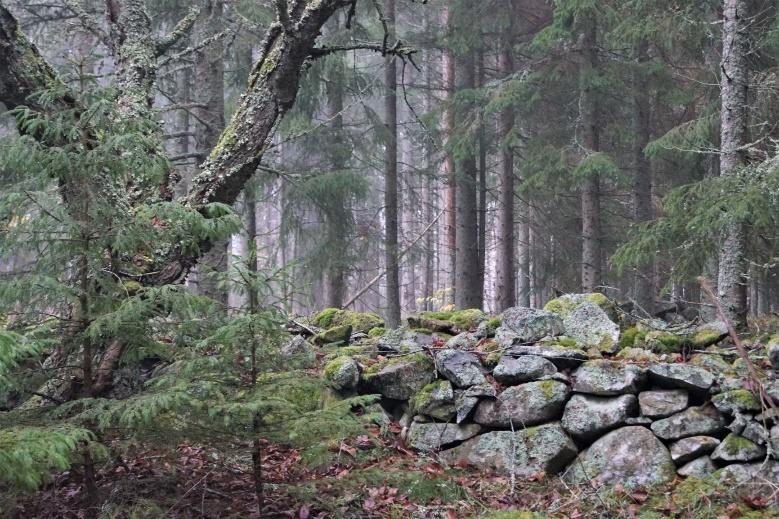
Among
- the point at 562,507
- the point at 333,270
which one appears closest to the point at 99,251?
the point at 562,507

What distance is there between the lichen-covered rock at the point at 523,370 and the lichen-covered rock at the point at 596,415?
0.41 meters

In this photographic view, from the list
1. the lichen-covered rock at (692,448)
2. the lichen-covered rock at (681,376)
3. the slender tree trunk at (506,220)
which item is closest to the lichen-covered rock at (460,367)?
the lichen-covered rock at (681,376)

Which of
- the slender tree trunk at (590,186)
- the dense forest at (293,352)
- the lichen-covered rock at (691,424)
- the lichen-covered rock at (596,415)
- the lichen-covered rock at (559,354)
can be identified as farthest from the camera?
the slender tree trunk at (590,186)

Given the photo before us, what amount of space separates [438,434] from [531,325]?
149 cm

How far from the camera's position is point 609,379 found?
532cm

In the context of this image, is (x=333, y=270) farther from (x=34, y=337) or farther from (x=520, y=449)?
(x=34, y=337)

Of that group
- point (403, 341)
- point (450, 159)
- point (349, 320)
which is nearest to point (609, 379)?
point (403, 341)

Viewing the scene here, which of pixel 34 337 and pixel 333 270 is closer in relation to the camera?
pixel 34 337

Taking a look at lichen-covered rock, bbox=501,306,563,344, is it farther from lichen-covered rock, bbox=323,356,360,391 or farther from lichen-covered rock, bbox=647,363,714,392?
lichen-covered rock, bbox=323,356,360,391

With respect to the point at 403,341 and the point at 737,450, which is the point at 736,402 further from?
the point at 403,341

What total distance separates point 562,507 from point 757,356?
2.37 meters

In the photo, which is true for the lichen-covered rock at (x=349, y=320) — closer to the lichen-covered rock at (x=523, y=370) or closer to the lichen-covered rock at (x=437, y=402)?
the lichen-covered rock at (x=437, y=402)

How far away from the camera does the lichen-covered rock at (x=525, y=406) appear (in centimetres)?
540

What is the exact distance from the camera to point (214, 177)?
5887mm
